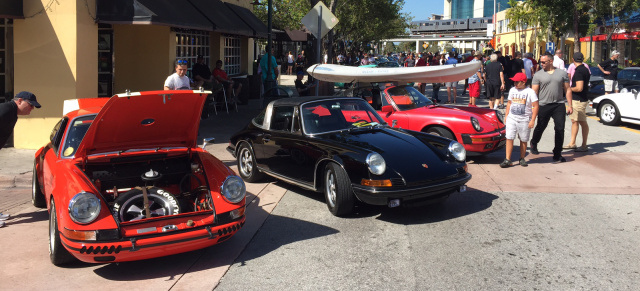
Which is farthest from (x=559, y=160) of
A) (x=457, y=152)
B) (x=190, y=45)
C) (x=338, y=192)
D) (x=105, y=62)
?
(x=190, y=45)

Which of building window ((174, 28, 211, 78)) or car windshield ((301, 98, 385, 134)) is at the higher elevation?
building window ((174, 28, 211, 78))

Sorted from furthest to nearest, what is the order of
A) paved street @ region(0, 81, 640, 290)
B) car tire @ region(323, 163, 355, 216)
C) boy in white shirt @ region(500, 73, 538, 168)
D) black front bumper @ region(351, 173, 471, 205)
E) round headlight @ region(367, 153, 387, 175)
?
boy in white shirt @ region(500, 73, 538, 168), car tire @ region(323, 163, 355, 216), round headlight @ region(367, 153, 387, 175), black front bumper @ region(351, 173, 471, 205), paved street @ region(0, 81, 640, 290)

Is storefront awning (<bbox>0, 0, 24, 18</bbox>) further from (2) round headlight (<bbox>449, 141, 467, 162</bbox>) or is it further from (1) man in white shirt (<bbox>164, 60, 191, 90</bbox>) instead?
(2) round headlight (<bbox>449, 141, 467, 162</bbox>)

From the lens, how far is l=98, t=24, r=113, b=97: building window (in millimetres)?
12992

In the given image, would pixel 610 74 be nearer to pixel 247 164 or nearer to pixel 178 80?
pixel 247 164

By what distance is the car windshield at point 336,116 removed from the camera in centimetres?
763

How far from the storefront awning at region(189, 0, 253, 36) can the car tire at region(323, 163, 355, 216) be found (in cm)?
866

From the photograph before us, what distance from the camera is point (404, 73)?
1080 centimetres

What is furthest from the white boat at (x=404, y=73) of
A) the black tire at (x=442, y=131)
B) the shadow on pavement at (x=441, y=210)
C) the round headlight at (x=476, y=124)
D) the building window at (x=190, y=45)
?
the building window at (x=190, y=45)

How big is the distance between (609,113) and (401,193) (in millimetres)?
11490

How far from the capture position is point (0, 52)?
10867mm

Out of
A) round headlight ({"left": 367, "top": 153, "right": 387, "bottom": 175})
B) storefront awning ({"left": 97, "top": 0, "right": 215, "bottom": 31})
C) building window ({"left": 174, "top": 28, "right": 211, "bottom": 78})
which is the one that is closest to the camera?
round headlight ({"left": 367, "top": 153, "right": 387, "bottom": 175})

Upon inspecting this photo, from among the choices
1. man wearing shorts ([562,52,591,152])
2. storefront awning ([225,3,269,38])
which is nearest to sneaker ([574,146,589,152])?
man wearing shorts ([562,52,591,152])

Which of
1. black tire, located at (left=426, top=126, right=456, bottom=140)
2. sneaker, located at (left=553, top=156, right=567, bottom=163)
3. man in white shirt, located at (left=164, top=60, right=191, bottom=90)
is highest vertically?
man in white shirt, located at (left=164, top=60, right=191, bottom=90)
